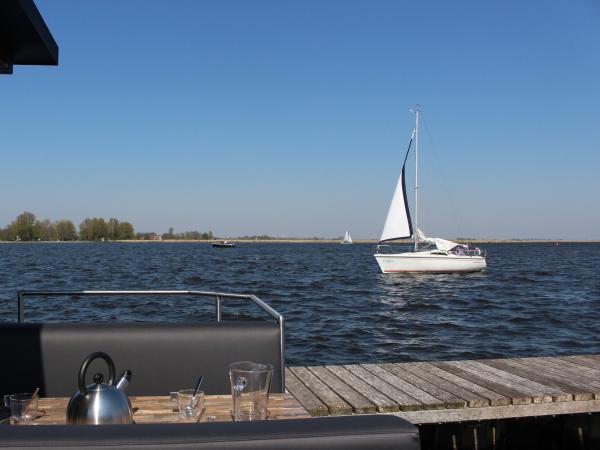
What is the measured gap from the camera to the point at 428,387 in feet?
14.4

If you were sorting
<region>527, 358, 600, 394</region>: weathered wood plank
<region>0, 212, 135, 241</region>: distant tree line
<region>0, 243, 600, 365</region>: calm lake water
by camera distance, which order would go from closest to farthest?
1. <region>527, 358, 600, 394</region>: weathered wood plank
2. <region>0, 243, 600, 365</region>: calm lake water
3. <region>0, 212, 135, 241</region>: distant tree line

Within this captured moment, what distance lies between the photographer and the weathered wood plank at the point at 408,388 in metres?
3.95

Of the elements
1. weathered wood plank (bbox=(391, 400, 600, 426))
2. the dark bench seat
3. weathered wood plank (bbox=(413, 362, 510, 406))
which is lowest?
weathered wood plank (bbox=(391, 400, 600, 426))

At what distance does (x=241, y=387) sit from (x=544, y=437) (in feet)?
10.6

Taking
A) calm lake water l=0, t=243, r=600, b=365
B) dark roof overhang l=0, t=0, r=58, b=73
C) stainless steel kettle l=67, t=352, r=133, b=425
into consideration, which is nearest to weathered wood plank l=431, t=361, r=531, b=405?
stainless steel kettle l=67, t=352, r=133, b=425

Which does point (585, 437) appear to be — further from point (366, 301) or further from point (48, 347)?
point (366, 301)

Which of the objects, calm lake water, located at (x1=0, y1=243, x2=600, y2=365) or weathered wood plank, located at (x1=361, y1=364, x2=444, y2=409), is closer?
weathered wood plank, located at (x1=361, y1=364, x2=444, y2=409)

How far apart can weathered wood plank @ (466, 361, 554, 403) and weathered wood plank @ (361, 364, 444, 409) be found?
71 centimetres

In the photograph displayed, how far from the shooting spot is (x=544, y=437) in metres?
4.33

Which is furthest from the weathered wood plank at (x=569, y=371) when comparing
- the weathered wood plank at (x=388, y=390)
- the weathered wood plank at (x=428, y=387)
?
the weathered wood plank at (x=388, y=390)

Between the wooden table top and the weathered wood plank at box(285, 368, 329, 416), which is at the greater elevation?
the wooden table top

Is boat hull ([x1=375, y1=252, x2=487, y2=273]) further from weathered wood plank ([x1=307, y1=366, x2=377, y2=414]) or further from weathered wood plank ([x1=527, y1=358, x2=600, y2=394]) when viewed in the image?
weathered wood plank ([x1=307, y1=366, x2=377, y2=414])

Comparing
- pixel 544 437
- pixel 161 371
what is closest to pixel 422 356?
pixel 544 437

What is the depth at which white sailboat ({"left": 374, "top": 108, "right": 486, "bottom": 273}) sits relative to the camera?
29266 millimetres
